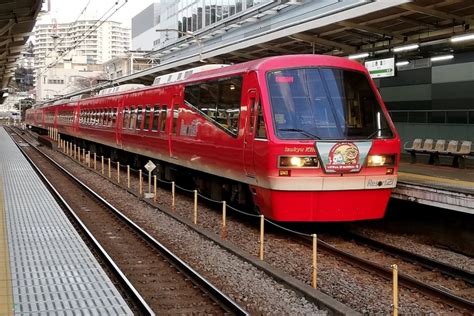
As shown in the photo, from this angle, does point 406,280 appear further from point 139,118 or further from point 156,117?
point 139,118

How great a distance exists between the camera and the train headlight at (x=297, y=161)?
8.93m

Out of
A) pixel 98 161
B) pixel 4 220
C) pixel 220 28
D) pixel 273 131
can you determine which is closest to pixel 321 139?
pixel 273 131

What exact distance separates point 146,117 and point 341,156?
1011 cm

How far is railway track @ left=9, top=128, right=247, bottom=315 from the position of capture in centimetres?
654

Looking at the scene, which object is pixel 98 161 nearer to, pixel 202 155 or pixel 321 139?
pixel 202 155

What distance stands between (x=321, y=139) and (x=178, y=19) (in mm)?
40294

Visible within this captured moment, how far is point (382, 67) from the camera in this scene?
14250mm

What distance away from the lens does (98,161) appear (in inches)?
1139

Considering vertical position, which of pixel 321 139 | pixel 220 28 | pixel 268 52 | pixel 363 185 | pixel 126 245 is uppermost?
pixel 220 28

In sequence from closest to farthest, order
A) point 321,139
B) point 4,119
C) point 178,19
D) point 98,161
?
point 321,139
point 98,161
point 178,19
point 4,119

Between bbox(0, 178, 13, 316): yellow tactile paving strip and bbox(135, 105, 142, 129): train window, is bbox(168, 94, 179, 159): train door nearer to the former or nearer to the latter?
bbox(135, 105, 142, 129): train window

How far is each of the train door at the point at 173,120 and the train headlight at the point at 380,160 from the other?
252 inches

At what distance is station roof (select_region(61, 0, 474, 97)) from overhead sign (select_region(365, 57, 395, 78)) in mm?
473

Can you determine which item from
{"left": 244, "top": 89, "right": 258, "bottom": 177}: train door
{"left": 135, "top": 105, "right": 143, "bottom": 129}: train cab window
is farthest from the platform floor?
{"left": 135, "top": 105, "right": 143, "bottom": 129}: train cab window
